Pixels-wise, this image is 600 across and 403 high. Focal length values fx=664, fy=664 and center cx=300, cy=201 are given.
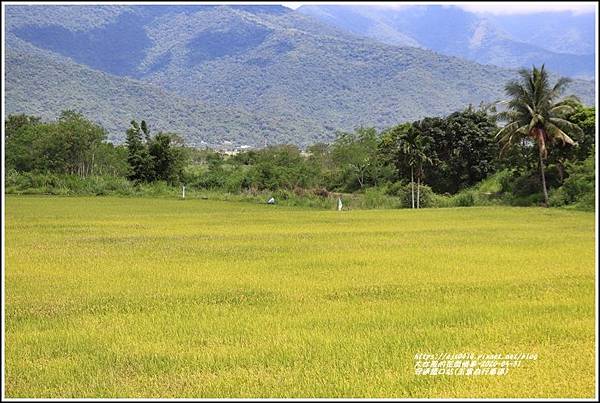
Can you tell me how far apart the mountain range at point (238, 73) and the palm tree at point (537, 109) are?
88.8 m

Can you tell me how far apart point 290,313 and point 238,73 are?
160 meters

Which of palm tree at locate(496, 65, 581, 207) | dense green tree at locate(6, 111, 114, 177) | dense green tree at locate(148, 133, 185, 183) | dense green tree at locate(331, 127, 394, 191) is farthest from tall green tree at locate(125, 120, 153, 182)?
palm tree at locate(496, 65, 581, 207)

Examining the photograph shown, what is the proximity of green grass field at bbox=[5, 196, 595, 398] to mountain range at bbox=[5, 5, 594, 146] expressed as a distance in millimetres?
100665

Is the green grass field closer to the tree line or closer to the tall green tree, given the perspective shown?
the tree line

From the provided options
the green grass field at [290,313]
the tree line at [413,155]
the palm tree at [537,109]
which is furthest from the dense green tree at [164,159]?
the green grass field at [290,313]

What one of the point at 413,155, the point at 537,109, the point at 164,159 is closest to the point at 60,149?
the point at 164,159

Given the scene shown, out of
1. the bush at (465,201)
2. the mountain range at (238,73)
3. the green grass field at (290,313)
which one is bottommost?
the green grass field at (290,313)

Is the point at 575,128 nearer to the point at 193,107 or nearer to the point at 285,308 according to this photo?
the point at 285,308

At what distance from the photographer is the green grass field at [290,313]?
519cm

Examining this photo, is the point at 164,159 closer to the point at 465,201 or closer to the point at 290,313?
the point at 465,201

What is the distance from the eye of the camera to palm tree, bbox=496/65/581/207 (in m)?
27.6

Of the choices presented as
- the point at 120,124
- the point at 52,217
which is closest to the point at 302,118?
the point at 120,124

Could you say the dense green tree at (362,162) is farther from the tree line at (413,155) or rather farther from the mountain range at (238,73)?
the mountain range at (238,73)

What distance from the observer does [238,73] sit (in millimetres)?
163500
